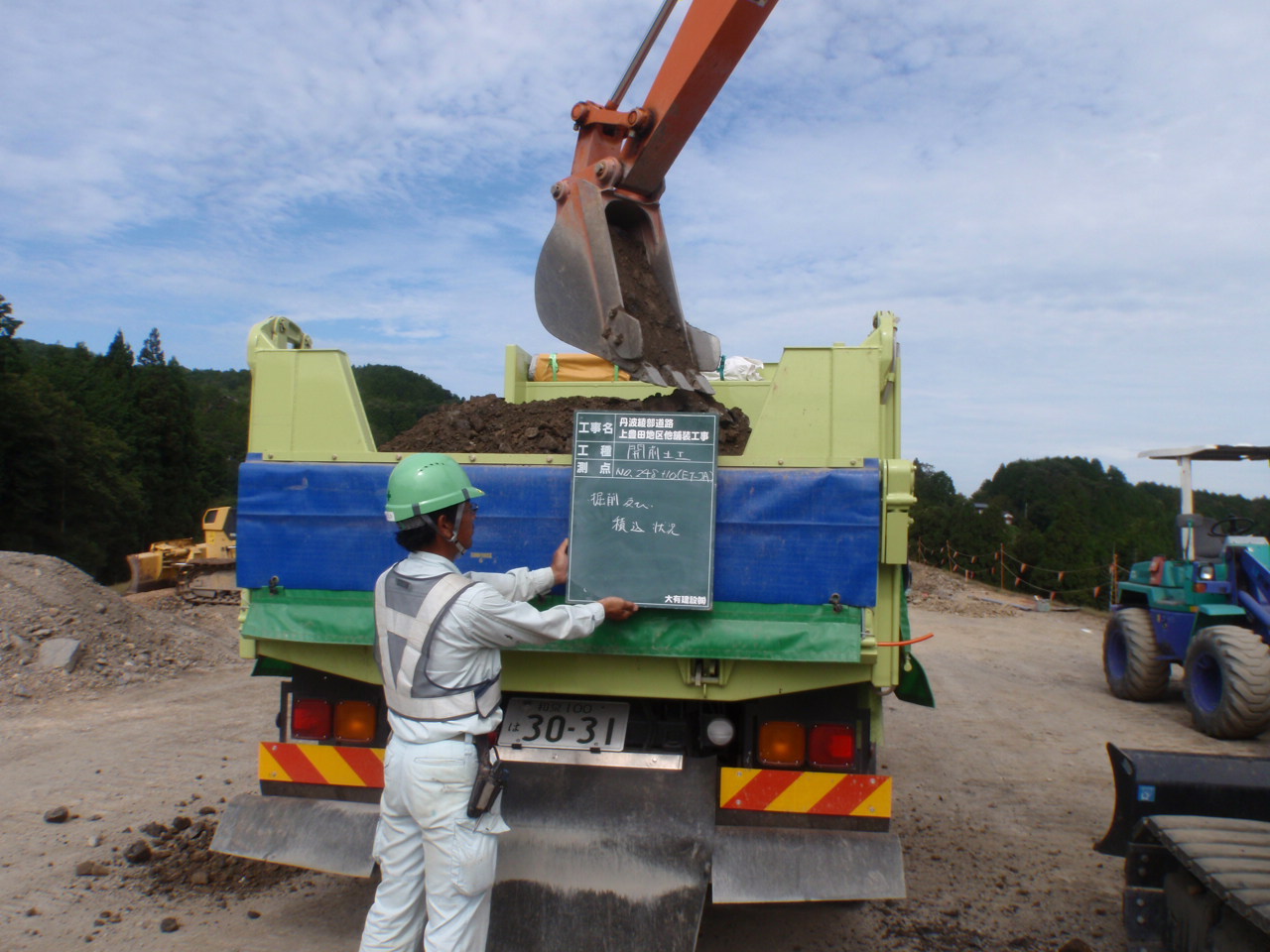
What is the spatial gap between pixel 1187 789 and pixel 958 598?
1576 cm

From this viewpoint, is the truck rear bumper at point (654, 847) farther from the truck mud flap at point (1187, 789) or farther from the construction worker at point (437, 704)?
the truck mud flap at point (1187, 789)

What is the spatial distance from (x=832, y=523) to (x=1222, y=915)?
1663 mm

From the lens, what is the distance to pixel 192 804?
17.1 feet

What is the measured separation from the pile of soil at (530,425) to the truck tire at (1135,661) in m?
7.26

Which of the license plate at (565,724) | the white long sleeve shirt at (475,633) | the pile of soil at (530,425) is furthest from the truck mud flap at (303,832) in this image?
the pile of soil at (530,425)

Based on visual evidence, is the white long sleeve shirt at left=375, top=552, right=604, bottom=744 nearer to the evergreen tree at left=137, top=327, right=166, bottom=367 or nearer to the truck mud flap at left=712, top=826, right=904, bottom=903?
the truck mud flap at left=712, top=826, right=904, bottom=903

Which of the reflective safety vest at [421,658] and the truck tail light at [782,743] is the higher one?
the reflective safety vest at [421,658]

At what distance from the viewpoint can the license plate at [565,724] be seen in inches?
131

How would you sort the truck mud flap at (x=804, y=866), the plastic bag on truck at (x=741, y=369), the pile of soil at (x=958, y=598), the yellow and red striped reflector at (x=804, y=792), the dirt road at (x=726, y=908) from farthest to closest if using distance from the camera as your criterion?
the pile of soil at (x=958, y=598) → the plastic bag on truck at (x=741, y=369) → the dirt road at (x=726, y=908) → the yellow and red striped reflector at (x=804, y=792) → the truck mud flap at (x=804, y=866)

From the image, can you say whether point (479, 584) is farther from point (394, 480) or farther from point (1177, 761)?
point (1177, 761)

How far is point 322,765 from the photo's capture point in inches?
140

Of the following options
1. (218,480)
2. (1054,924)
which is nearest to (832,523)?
(1054,924)

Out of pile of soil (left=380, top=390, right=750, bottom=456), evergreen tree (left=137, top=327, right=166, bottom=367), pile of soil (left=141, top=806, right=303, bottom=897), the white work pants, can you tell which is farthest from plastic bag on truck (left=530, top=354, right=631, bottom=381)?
evergreen tree (left=137, top=327, right=166, bottom=367)

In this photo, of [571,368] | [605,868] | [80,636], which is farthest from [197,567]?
[605,868]
